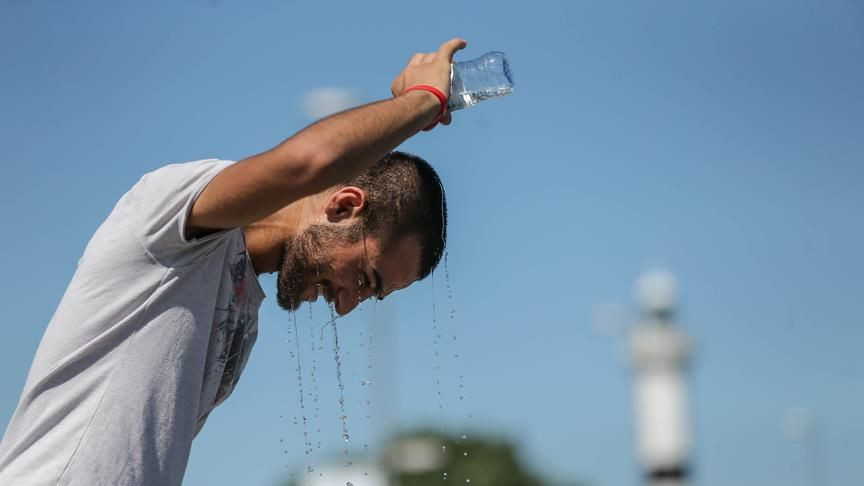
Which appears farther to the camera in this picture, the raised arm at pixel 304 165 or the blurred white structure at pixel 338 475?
the blurred white structure at pixel 338 475

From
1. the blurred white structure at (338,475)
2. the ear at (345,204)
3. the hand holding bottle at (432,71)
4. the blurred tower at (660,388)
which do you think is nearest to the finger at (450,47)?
the hand holding bottle at (432,71)

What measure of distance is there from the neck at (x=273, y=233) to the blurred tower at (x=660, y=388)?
35.8 meters

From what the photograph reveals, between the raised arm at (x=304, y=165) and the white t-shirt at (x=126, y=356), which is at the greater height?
the raised arm at (x=304, y=165)

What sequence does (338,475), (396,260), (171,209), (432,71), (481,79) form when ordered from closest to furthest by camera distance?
(171,209) → (432,71) → (396,260) → (481,79) → (338,475)

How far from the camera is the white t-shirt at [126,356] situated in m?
3.70

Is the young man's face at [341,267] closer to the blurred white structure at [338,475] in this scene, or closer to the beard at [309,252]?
the beard at [309,252]

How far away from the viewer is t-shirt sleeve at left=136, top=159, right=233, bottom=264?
3.71 m

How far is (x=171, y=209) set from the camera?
3.71 meters

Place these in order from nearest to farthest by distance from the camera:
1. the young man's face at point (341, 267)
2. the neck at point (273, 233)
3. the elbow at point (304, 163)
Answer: the elbow at point (304, 163) → the neck at point (273, 233) → the young man's face at point (341, 267)

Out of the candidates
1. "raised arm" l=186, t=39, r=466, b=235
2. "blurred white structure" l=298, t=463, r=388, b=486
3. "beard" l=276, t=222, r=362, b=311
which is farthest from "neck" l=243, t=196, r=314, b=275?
"blurred white structure" l=298, t=463, r=388, b=486

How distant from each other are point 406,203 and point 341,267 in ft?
1.12

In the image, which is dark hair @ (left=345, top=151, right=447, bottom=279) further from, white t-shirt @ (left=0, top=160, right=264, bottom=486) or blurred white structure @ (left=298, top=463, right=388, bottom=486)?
blurred white structure @ (left=298, top=463, right=388, bottom=486)

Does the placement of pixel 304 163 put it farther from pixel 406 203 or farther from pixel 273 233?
pixel 406 203

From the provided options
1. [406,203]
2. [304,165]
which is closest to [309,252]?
[406,203]
